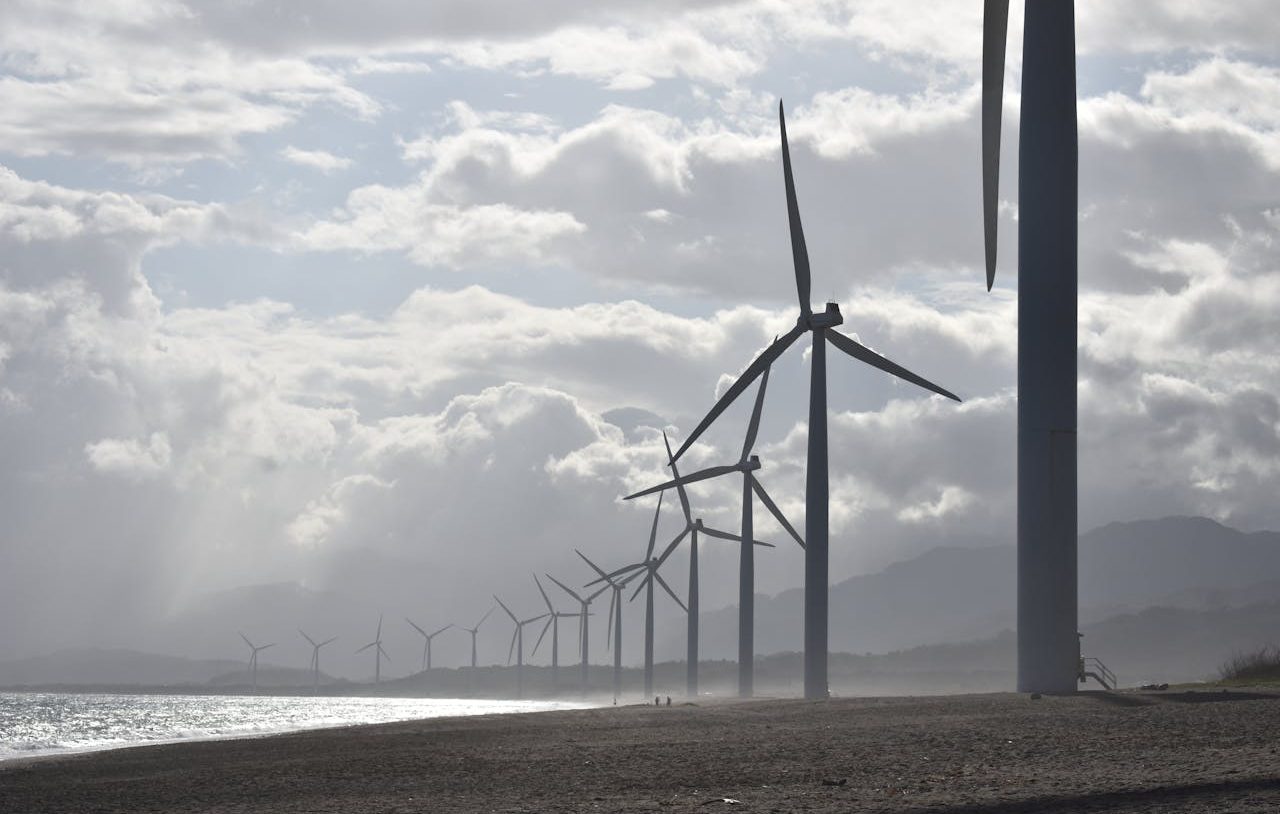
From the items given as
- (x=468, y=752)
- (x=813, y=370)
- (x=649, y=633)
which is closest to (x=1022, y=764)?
(x=468, y=752)

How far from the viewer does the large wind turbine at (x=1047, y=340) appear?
34.0m

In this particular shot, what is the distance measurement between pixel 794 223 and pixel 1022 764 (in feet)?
167

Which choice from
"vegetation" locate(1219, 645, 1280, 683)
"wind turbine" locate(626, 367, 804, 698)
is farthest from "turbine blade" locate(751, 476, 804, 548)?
"vegetation" locate(1219, 645, 1280, 683)

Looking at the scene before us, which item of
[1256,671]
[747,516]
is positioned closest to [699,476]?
[747,516]

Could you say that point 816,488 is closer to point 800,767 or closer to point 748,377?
point 748,377

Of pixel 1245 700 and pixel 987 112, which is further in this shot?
pixel 987 112

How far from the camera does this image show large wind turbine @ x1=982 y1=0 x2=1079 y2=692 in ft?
112

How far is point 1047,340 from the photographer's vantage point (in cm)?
3378

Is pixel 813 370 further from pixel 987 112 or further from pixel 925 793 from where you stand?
pixel 925 793

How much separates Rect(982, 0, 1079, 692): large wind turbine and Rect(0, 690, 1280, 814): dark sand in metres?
2.10

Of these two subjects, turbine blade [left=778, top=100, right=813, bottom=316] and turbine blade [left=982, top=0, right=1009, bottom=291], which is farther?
turbine blade [left=778, top=100, right=813, bottom=316]

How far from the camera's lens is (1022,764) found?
64.6ft

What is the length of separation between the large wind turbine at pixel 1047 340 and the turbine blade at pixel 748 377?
20.3 m

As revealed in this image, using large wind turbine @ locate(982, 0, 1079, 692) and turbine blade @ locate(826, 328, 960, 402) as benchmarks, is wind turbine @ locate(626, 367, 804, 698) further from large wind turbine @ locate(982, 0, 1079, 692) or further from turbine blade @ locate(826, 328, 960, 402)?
large wind turbine @ locate(982, 0, 1079, 692)
